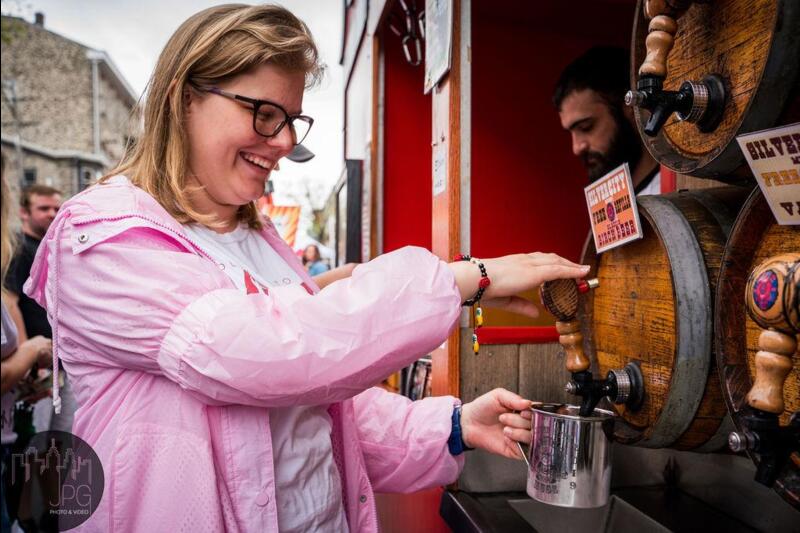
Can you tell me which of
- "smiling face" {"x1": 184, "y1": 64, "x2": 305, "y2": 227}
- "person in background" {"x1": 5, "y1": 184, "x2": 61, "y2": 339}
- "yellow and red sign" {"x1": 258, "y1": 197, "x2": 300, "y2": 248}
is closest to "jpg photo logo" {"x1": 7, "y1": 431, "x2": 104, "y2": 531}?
"person in background" {"x1": 5, "y1": 184, "x2": 61, "y2": 339}

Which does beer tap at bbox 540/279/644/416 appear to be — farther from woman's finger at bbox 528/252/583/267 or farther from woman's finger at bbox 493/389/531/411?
woman's finger at bbox 493/389/531/411

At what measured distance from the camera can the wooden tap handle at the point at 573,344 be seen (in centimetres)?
126

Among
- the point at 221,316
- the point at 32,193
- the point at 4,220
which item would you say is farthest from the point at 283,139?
the point at 32,193

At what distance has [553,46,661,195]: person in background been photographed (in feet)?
8.15

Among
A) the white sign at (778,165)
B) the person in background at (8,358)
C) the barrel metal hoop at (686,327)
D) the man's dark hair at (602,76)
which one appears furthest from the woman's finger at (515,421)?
the person in background at (8,358)

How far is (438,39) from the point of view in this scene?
82.5 inches

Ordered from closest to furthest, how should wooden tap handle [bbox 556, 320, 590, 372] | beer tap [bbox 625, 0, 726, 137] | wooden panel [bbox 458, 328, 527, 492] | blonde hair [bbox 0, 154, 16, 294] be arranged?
beer tap [bbox 625, 0, 726, 137], wooden tap handle [bbox 556, 320, 590, 372], wooden panel [bbox 458, 328, 527, 492], blonde hair [bbox 0, 154, 16, 294]

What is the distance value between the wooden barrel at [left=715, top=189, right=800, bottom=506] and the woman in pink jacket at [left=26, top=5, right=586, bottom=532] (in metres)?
0.31

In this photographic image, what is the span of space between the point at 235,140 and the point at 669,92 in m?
0.94

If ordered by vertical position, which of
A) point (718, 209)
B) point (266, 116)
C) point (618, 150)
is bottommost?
point (718, 209)

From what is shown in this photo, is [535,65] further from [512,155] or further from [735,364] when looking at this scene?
[735,364]

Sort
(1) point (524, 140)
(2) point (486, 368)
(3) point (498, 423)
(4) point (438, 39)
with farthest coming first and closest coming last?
(1) point (524, 140), (4) point (438, 39), (2) point (486, 368), (3) point (498, 423)

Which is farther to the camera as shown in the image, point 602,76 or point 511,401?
point 602,76

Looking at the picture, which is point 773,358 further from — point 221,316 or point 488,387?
point 488,387
